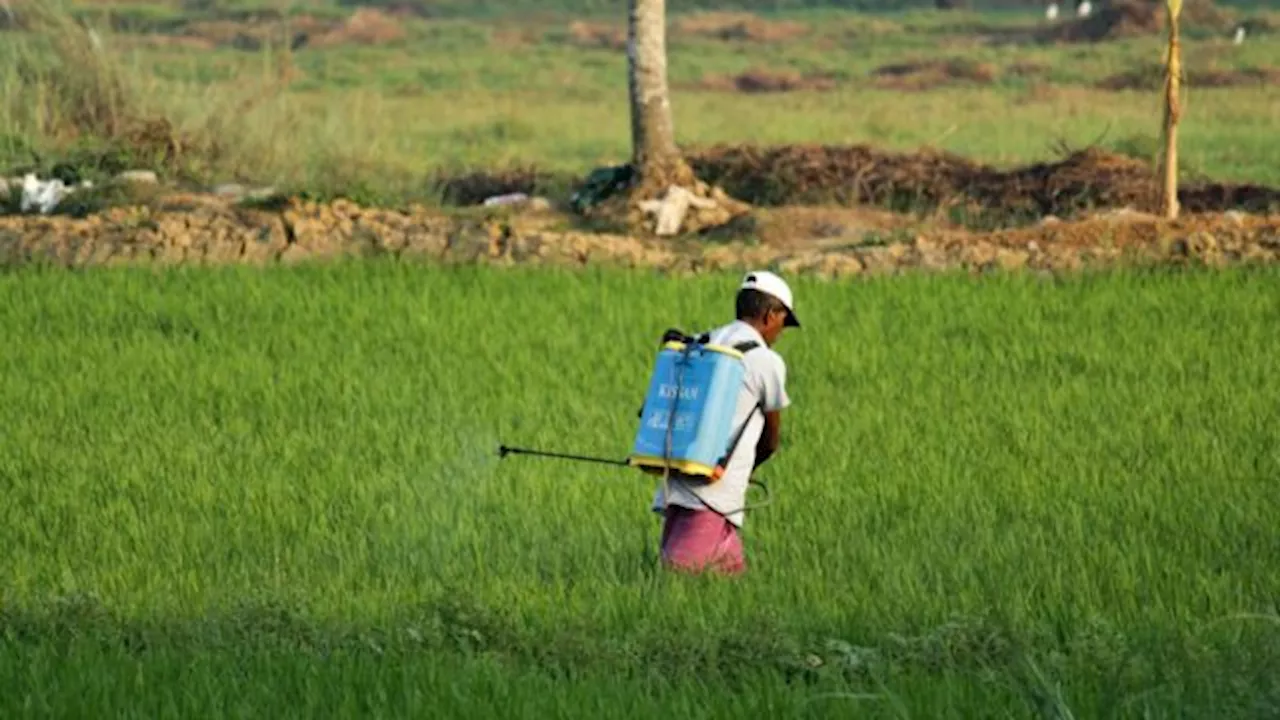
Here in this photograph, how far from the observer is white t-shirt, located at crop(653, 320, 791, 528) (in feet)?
28.3

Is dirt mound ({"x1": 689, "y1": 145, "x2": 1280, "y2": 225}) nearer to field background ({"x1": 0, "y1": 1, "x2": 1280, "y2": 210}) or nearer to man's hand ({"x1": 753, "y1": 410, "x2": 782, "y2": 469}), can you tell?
field background ({"x1": 0, "y1": 1, "x2": 1280, "y2": 210})

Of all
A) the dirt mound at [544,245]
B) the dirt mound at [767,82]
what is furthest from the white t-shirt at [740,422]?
the dirt mound at [767,82]

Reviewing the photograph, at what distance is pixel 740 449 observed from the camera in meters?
8.70

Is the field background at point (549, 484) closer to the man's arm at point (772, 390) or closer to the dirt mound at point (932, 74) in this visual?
the man's arm at point (772, 390)

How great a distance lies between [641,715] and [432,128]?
26398 millimetres

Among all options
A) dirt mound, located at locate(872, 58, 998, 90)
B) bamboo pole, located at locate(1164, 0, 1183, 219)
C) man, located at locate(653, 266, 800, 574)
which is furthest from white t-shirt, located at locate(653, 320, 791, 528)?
dirt mound, located at locate(872, 58, 998, 90)

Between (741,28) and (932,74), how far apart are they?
12.0 metres

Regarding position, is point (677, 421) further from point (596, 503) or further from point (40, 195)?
point (40, 195)

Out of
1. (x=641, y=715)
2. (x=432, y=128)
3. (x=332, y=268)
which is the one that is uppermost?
(x=641, y=715)

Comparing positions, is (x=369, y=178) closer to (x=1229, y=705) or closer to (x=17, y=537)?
(x=17, y=537)

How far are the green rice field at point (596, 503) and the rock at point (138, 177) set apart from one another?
9.17 feet

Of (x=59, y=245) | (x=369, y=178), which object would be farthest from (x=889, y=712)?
(x=369, y=178)

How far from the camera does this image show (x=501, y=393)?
13.2 m

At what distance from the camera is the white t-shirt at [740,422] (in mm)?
8633
